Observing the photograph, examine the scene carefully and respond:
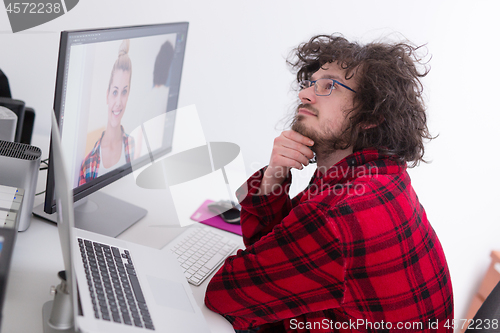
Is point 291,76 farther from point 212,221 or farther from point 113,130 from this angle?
point 113,130

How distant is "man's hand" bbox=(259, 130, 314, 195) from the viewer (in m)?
1.12

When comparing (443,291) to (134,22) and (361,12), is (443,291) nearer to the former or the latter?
(361,12)

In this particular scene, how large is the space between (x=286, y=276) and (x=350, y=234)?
0.51 ft

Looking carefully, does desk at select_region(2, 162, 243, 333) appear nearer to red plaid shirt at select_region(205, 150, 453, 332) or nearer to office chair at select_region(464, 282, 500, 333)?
red plaid shirt at select_region(205, 150, 453, 332)

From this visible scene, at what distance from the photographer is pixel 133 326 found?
0.63 m

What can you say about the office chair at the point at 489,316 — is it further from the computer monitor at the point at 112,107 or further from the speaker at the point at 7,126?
the speaker at the point at 7,126

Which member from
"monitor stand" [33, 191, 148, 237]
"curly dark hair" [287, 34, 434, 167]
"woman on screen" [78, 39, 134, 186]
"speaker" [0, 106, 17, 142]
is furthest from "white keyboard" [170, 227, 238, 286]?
"speaker" [0, 106, 17, 142]

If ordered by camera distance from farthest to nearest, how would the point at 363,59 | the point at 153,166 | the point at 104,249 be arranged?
the point at 153,166
the point at 363,59
the point at 104,249

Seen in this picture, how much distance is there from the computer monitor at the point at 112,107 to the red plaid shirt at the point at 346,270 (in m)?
0.41

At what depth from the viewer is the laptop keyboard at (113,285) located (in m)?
0.63

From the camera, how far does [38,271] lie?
2.73 feet

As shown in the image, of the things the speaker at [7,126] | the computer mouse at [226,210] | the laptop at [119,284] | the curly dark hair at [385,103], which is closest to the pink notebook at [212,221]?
the computer mouse at [226,210]

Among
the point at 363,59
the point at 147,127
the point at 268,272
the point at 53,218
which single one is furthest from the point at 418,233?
the point at 53,218

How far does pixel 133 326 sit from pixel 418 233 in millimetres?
637
